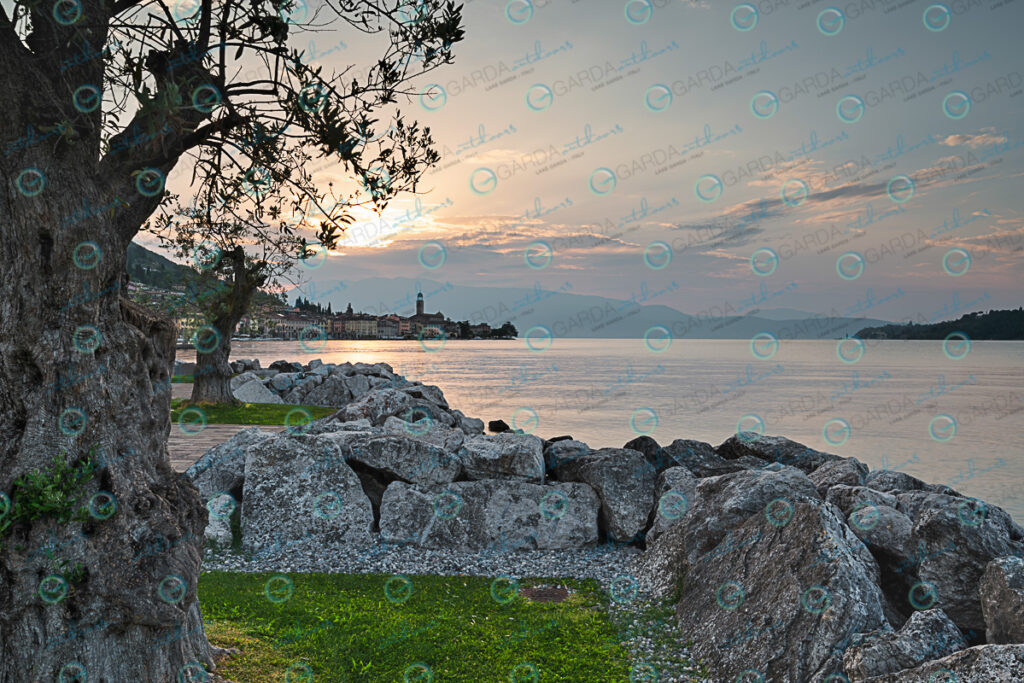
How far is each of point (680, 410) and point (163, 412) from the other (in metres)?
38.0

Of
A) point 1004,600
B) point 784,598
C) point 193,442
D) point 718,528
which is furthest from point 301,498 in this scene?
point 1004,600

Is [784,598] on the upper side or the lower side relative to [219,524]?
upper

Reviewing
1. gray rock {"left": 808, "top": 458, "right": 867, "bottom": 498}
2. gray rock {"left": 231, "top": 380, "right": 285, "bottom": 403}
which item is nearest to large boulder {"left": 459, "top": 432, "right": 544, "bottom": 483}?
gray rock {"left": 808, "top": 458, "right": 867, "bottom": 498}

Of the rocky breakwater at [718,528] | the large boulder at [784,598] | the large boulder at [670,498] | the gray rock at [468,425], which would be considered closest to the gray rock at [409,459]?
the rocky breakwater at [718,528]

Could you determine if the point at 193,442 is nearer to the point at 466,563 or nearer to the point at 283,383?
the point at 466,563

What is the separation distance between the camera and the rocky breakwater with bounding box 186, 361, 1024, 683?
6516 millimetres

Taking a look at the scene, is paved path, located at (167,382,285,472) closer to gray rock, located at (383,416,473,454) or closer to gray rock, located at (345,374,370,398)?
gray rock, located at (383,416,473,454)

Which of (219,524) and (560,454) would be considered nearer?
(219,524)

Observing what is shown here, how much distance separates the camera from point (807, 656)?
6598 millimetres

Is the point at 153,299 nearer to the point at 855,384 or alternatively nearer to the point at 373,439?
the point at 373,439

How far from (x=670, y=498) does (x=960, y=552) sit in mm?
5085

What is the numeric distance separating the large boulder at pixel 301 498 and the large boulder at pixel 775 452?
9.36 meters

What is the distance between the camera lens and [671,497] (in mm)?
12094

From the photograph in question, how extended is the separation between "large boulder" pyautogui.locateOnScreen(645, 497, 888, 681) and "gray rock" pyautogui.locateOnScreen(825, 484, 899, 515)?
175cm
